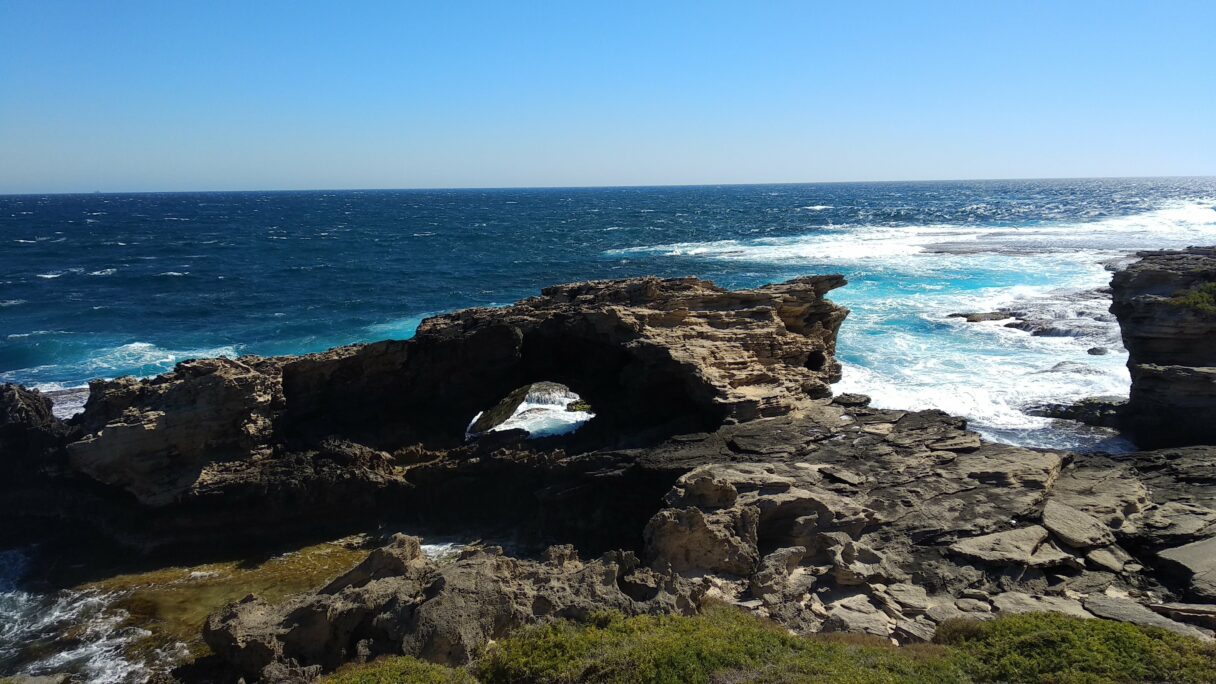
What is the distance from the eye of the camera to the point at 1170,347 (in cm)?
2356

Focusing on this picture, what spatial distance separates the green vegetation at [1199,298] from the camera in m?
22.8

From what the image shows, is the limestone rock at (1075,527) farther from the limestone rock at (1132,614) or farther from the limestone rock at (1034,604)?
the limestone rock at (1034,604)

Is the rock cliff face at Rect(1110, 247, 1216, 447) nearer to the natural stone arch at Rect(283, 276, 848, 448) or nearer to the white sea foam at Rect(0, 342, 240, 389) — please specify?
the natural stone arch at Rect(283, 276, 848, 448)

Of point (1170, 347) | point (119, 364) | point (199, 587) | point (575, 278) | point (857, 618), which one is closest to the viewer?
point (857, 618)

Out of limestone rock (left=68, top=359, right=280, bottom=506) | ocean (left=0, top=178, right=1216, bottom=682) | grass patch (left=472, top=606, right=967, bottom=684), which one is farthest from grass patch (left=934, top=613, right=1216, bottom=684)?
limestone rock (left=68, top=359, right=280, bottom=506)

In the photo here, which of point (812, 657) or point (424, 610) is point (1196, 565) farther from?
point (424, 610)

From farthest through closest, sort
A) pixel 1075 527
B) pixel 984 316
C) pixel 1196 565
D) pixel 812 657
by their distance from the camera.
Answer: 1. pixel 984 316
2. pixel 1075 527
3. pixel 1196 565
4. pixel 812 657

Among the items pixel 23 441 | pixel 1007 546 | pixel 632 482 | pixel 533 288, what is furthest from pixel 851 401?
pixel 533 288

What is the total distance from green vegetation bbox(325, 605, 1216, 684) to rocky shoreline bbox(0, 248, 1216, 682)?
0.85 meters

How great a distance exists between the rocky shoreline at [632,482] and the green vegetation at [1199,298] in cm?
25

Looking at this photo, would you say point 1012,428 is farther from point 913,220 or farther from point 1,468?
point 913,220

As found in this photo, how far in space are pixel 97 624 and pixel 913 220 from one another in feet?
376

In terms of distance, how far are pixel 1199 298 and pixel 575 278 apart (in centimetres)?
4478

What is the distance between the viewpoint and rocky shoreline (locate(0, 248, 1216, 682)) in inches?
503
